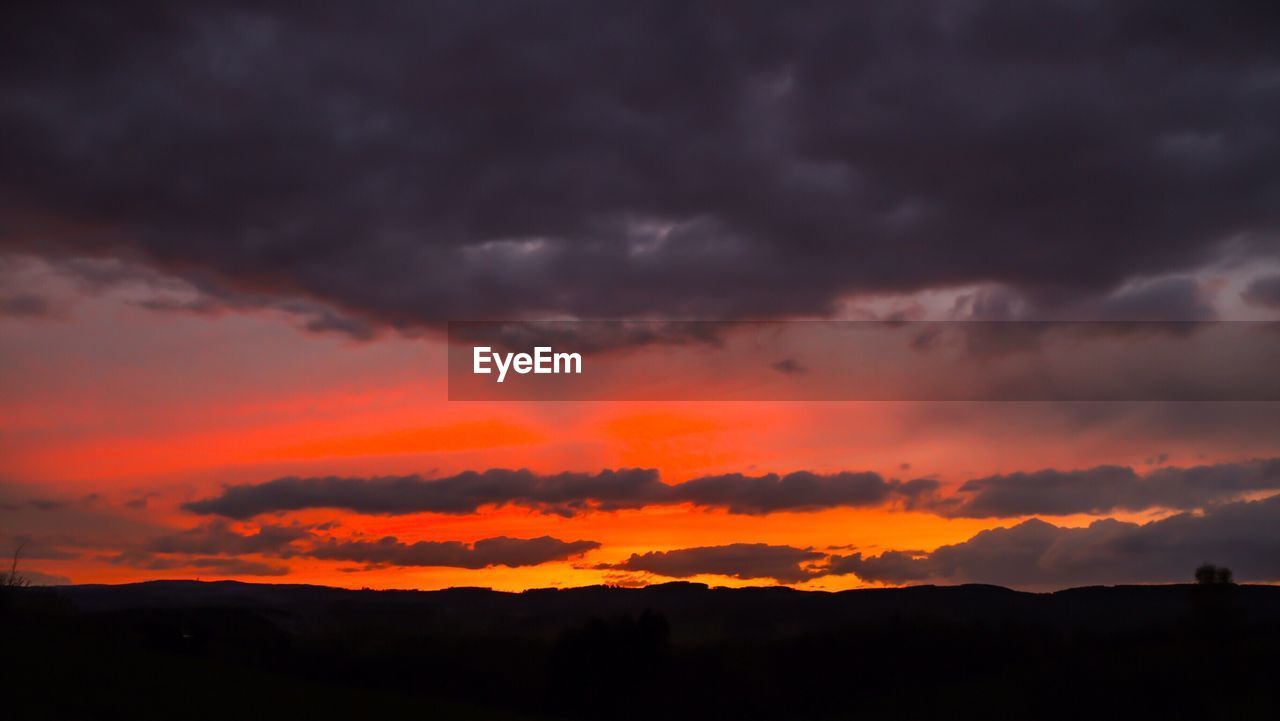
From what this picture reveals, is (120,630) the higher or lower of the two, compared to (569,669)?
higher

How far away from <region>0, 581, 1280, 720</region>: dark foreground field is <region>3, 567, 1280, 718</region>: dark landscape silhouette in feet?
0.67

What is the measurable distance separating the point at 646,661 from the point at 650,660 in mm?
429

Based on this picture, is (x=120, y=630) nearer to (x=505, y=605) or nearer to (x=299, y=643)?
(x=299, y=643)

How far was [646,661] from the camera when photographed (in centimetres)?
10244

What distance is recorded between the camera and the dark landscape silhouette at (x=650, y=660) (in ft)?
116

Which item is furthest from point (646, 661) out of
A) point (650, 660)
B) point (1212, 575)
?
point (1212, 575)

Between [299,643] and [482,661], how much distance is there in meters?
18.9

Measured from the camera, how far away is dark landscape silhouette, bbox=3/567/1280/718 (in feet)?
116

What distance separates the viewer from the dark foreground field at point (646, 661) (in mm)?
35250

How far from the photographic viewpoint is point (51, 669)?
28.6 metres

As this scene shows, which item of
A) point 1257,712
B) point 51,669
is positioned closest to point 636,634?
point 1257,712

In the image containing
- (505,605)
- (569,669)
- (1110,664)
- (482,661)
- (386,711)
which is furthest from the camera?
(505,605)

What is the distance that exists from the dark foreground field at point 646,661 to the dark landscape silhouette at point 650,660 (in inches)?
8.0

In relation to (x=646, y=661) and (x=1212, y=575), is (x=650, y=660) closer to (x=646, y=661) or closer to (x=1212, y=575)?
(x=646, y=661)
